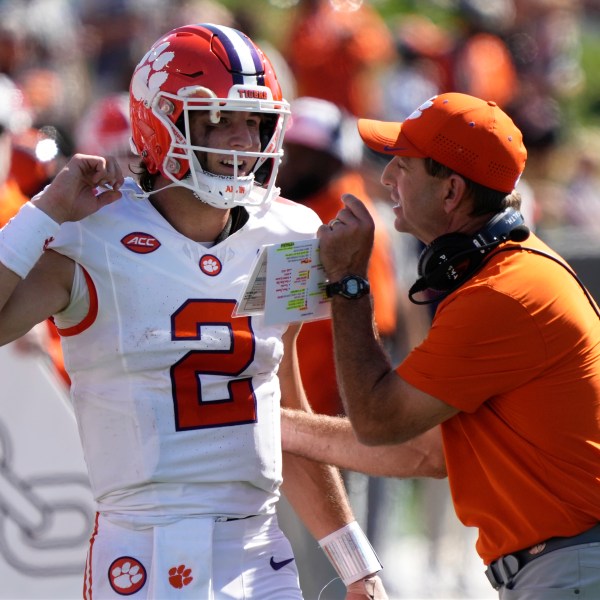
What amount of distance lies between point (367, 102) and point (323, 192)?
3384 mm

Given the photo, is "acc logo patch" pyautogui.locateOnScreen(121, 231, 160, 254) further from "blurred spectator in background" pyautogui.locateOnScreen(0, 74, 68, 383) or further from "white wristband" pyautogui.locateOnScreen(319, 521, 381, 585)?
"blurred spectator in background" pyautogui.locateOnScreen(0, 74, 68, 383)

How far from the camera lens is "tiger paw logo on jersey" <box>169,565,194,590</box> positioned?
276 centimetres

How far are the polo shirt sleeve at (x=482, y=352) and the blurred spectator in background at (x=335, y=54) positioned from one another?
5748 mm

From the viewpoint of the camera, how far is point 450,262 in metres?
2.98

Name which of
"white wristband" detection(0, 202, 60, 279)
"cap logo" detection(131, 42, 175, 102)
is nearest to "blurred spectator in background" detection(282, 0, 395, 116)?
"cap logo" detection(131, 42, 175, 102)

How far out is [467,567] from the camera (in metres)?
6.02

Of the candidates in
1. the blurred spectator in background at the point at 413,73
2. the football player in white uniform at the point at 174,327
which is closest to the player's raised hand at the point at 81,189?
the football player in white uniform at the point at 174,327

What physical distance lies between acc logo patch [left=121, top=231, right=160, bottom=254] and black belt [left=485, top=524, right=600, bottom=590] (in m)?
1.14

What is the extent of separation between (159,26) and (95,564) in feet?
22.8

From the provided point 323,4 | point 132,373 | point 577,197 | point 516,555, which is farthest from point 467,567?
point 577,197

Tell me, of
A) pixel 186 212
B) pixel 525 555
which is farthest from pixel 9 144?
pixel 525 555

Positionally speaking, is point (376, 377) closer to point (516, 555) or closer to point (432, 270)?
point (432, 270)

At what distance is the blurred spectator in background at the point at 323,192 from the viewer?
525 centimetres

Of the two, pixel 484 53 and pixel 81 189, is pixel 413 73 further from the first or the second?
pixel 81 189
